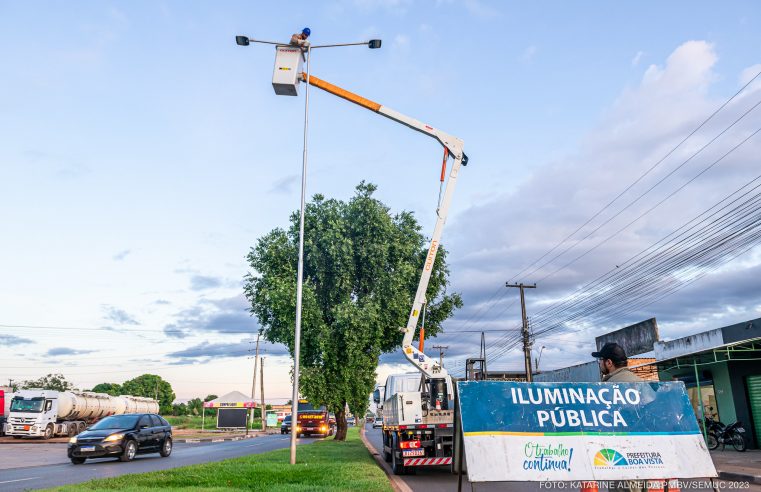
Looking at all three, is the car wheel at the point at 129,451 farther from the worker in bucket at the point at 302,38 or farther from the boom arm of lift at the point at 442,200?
the worker in bucket at the point at 302,38

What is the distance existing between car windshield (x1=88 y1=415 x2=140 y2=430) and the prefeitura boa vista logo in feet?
56.3

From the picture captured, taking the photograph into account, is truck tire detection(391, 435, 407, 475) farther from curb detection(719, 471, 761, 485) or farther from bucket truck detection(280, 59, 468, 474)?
curb detection(719, 471, 761, 485)

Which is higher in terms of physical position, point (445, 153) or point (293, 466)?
point (445, 153)

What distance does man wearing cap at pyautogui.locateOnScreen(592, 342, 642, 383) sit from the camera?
5.51m

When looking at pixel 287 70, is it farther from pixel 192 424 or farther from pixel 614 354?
pixel 192 424

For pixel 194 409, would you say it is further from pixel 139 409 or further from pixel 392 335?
pixel 392 335

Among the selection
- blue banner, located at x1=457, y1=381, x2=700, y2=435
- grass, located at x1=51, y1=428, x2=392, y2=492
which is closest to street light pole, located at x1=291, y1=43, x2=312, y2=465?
grass, located at x1=51, y1=428, x2=392, y2=492

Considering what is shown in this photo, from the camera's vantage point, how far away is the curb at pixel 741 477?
40.7ft

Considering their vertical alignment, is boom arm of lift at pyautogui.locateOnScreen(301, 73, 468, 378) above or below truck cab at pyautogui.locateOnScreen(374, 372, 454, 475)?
above

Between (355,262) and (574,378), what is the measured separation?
79.2ft

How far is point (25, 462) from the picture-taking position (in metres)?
18.6

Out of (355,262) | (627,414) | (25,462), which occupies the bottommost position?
(25,462)

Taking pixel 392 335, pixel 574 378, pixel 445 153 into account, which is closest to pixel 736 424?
pixel 392 335

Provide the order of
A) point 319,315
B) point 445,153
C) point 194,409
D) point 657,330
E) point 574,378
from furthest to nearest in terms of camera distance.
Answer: point 194,409
point 574,378
point 657,330
point 319,315
point 445,153
